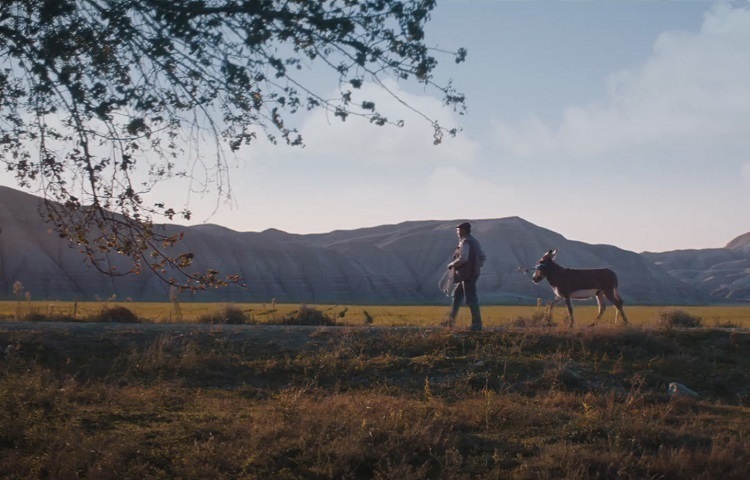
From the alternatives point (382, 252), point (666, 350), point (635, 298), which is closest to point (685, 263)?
point (635, 298)

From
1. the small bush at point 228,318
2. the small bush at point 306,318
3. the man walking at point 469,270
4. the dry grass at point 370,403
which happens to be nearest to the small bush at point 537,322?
the dry grass at point 370,403

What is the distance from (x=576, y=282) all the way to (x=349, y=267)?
85051mm

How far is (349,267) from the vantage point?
10275cm

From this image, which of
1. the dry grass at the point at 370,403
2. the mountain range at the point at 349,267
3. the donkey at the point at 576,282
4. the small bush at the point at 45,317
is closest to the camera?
the dry grass at the point at 370,403

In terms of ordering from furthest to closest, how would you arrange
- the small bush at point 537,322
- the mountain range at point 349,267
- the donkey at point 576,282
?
the mountain range at point 349,267 < the donkey at point 576,282 < the small bush at point 537,322

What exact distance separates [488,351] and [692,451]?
17.8 ft

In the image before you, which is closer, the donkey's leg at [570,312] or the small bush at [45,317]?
the donkey's leg at [570,312]

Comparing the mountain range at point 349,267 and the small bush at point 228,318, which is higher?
the mountain range at point 349,267

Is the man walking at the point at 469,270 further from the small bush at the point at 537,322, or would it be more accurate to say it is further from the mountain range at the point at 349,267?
the mountain range at the point at 349,267

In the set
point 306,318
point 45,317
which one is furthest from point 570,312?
point 45,317

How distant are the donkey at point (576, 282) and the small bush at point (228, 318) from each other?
8572 millimetres

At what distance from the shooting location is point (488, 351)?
13.5m

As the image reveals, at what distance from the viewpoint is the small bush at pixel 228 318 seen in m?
21.8

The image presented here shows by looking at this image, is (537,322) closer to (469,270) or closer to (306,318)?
(469,270)
